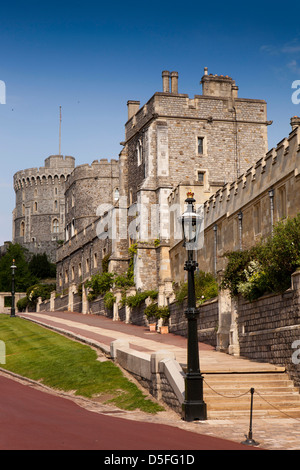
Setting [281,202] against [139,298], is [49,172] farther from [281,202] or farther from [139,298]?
[281,202]

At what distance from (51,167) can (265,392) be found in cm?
10111

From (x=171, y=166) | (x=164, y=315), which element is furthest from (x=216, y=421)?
(x=171, y=166)

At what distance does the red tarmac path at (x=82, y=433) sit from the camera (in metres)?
11.3

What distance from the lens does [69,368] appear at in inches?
865

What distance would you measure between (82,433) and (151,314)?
22.2 m

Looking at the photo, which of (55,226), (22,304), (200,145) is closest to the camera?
(200,145)

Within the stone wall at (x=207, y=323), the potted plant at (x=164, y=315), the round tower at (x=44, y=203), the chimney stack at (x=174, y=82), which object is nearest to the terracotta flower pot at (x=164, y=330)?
the potted plant at (x=164, y=315)

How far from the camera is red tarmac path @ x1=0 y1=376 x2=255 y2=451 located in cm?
1127

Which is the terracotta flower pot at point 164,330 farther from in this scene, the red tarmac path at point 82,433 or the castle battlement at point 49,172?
the castle battlement at point 49,172

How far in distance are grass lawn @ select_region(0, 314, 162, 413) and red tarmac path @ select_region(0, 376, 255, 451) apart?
177cm

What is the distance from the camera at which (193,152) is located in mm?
47375

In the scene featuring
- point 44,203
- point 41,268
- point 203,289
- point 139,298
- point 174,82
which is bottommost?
point 139,298

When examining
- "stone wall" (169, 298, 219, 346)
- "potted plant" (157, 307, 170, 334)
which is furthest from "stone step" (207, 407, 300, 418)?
"potted plant" (157, 307, 170, 334)
